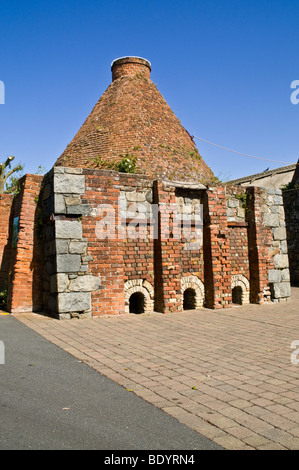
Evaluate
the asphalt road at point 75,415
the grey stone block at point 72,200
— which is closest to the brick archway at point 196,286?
the grey stone block at point 72,200

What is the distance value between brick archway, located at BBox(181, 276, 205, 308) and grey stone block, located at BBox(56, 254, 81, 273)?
2.66m

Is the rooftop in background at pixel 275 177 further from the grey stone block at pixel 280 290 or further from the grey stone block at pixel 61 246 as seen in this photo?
the grey stone block at pixel 61 246

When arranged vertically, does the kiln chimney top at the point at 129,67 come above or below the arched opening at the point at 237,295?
above

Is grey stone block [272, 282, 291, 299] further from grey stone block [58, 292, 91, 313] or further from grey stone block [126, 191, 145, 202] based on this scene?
grey stone block [58, 292, 91, 313]

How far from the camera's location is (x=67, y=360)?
188 inches

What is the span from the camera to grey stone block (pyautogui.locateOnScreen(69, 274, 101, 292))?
7707mm

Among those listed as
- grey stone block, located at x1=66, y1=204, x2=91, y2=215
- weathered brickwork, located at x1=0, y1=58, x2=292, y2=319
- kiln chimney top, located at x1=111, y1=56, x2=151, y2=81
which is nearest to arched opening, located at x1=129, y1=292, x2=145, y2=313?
weathered brickwork, located at x1=0, y1=58, x2=292, y2=319

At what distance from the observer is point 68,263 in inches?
304

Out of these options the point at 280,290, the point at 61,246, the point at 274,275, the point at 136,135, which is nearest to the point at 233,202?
the point at 274,275

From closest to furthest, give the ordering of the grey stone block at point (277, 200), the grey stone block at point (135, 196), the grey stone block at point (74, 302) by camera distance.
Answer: the grey stone block at point (74, 302) < the grey stone block at point (135, 196) < the grey stone block at point (277, 200)

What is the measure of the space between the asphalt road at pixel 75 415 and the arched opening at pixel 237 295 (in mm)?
6399

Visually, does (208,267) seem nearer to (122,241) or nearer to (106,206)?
(122,241)

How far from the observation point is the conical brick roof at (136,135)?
1200 centimetres

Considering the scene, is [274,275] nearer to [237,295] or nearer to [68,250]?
[237,295]
